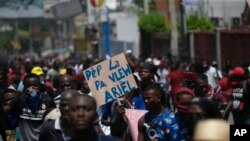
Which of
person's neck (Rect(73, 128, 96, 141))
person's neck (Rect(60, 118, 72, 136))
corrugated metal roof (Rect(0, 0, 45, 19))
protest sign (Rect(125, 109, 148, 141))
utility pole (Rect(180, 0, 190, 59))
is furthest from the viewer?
corrugated metal roof (Rect(0, 0, 45, 19))

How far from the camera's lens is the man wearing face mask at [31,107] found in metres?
11.1

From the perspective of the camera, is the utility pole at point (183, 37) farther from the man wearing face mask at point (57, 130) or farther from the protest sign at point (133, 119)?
the man wearing face mask at point (57, 130)

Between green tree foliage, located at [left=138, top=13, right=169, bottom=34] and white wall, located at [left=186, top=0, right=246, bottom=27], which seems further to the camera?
white wall, located at [left=186, top=0, right=246, bottom=27]

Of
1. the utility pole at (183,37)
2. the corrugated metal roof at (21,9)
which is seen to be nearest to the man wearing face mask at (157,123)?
the utility pole at (183,37)

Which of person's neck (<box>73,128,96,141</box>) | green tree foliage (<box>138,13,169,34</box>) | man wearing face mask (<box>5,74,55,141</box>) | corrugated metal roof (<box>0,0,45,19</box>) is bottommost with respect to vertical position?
green tree foliage (<box>138,13,169,34</box>)

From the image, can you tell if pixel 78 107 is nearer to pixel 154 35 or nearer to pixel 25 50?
pixel 154 35

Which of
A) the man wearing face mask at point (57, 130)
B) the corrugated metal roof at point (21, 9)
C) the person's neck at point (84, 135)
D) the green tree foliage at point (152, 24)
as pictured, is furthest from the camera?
the green tree foliage at point (152, 24)

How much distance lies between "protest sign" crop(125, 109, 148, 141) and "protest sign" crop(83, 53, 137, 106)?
445 mm

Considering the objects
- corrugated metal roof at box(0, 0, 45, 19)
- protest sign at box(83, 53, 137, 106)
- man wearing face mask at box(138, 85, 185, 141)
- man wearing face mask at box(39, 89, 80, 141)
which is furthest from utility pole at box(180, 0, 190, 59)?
man wearing face mask at box(39, 89, 80, 141)

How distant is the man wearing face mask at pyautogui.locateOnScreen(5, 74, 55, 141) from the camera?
11.1 metres

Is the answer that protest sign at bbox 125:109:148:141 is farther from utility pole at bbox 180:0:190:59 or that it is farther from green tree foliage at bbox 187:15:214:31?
green tree foliage at bbox 187:15:214:31

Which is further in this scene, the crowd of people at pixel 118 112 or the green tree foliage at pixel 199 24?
the green tree foliage at pixel 199 24

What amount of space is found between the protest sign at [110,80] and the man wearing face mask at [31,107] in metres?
0.51

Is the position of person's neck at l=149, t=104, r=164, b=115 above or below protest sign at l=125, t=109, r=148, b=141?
above
